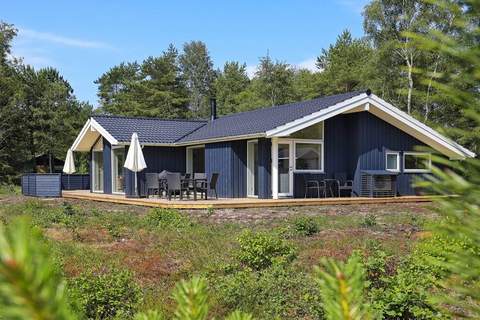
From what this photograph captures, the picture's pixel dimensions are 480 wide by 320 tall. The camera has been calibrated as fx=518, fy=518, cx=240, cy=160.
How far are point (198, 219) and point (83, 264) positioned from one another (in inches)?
224

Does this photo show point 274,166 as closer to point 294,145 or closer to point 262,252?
point 294,145

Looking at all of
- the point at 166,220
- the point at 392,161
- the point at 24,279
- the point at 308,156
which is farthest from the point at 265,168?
the point at 24,279

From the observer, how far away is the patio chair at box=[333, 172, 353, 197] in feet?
58.2

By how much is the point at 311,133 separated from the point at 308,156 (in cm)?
80

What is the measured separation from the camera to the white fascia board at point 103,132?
19.6 meters

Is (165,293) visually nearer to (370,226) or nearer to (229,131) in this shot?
(370,226)

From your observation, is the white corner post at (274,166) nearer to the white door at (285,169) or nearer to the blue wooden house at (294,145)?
the blue wooden house at (294,145)

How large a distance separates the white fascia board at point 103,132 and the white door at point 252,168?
521 centimetres

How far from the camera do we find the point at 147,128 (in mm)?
21391

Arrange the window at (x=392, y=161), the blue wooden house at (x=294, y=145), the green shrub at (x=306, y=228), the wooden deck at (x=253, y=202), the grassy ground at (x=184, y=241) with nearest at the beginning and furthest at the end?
the grassy ground at (x=184, y=241), the green shrub at (x=306, y=228), the wooden deck at (x=253, y=202), the blue wooden house at (x=294, y=145), the window at (x=392, y=161)

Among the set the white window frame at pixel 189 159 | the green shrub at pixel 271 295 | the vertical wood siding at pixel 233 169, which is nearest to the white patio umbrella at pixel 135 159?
the vertical wood siding at pixel 233 169

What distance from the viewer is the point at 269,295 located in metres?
4.93

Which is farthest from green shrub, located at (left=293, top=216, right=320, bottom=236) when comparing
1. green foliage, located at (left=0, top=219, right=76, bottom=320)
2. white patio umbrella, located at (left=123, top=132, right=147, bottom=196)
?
white patio umbrella, located at (left=123, top=132, right=147, bottom=196)

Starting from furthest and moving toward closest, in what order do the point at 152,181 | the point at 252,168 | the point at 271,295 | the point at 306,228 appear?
1. the point at 152,181
2. the point at 252,168
3. the point at 306,228
4. the point at 271,295
